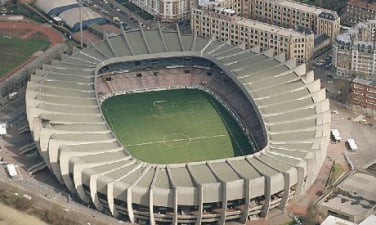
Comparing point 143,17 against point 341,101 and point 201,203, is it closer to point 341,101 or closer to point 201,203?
point 341,101

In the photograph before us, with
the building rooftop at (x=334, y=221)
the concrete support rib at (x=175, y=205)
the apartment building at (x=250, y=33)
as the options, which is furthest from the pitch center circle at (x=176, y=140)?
the apartment building at (x=250, y=33)

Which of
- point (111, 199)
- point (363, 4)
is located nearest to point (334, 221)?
point (111, 199)

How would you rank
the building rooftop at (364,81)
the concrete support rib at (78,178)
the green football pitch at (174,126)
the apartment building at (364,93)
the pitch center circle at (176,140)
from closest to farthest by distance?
the concrete support rib at (78,178) < the green football pitch at (174,126) < the pitch center circle at (176,140) < the apartment building at (364,93) < the building rooftop at (364,81)

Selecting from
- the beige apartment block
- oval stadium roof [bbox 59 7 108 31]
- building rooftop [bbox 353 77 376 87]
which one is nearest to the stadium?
building rooftop [bbox 353 77 376 87]

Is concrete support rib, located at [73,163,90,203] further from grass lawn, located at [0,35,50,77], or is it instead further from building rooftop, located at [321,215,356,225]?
grass lawn, located at [0,35,50,77]

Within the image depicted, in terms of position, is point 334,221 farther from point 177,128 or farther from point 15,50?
point 15,50

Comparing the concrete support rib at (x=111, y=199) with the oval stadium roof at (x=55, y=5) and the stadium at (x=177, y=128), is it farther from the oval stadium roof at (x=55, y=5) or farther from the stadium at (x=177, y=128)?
the oval stadium roof at (x=55, y=5)
